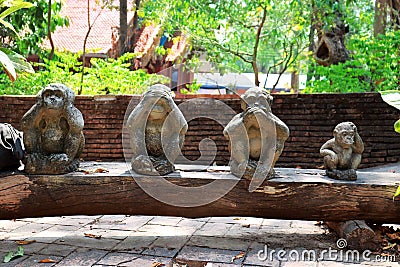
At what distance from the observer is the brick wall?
6.01m

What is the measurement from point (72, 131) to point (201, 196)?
44.4 inches

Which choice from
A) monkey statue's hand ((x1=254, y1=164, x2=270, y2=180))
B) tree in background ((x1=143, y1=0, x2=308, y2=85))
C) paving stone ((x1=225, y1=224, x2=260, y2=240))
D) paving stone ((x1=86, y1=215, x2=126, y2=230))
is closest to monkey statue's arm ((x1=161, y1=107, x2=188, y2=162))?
monkey statue's hand ((x1=254, y1=164, x2=270, y2=180))

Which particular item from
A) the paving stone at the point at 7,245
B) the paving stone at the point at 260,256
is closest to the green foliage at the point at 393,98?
the paving stone at the point at 260,256

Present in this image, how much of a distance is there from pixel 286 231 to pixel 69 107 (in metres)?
2.07

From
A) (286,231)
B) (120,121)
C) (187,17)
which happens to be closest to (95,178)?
(286,231)

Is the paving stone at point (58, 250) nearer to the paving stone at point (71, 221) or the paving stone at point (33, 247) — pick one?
the paving stone at point (33, 247)

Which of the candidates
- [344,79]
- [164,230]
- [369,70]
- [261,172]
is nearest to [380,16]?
[369,70]

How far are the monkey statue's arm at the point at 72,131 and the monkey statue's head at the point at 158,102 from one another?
540mm

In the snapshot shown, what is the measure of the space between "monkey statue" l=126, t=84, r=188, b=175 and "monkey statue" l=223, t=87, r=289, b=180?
1.43 feet

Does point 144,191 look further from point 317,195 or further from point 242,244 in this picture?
point 317,195

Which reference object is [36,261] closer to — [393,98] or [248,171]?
[248,171]

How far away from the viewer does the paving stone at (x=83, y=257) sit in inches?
118

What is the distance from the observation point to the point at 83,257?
310cm

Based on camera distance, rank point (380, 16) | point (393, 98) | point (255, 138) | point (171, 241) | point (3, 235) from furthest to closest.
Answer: point (380, 16), point (3, 235), point (171, 241), point (255, 138), point (393, 98)
